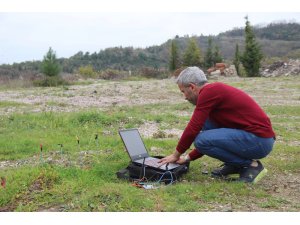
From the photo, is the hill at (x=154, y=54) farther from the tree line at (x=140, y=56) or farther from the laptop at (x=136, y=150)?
the laptop at (x=136, y=150)

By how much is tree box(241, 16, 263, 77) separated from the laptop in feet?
126

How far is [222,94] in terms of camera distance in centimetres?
467

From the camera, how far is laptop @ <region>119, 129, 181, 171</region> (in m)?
5.10

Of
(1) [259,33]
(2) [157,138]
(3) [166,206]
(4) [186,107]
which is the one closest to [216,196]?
(3) [166,206]

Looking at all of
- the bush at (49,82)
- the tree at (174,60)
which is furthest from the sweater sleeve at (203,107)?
the tree at (174,60)

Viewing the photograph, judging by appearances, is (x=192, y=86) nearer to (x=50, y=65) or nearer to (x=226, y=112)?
(x=226, y=112)

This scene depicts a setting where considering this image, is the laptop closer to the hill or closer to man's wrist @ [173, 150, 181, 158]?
man's wrist @ [173, 150, 181, 158]

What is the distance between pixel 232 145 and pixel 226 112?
40cm

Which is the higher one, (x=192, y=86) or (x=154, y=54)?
(x=154, y=54)

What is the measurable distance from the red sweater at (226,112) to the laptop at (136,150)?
0.47 metres

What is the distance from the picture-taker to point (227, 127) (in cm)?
492

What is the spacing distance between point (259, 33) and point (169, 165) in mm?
125735

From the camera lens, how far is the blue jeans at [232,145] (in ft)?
15.5

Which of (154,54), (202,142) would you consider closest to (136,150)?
(202,142)
